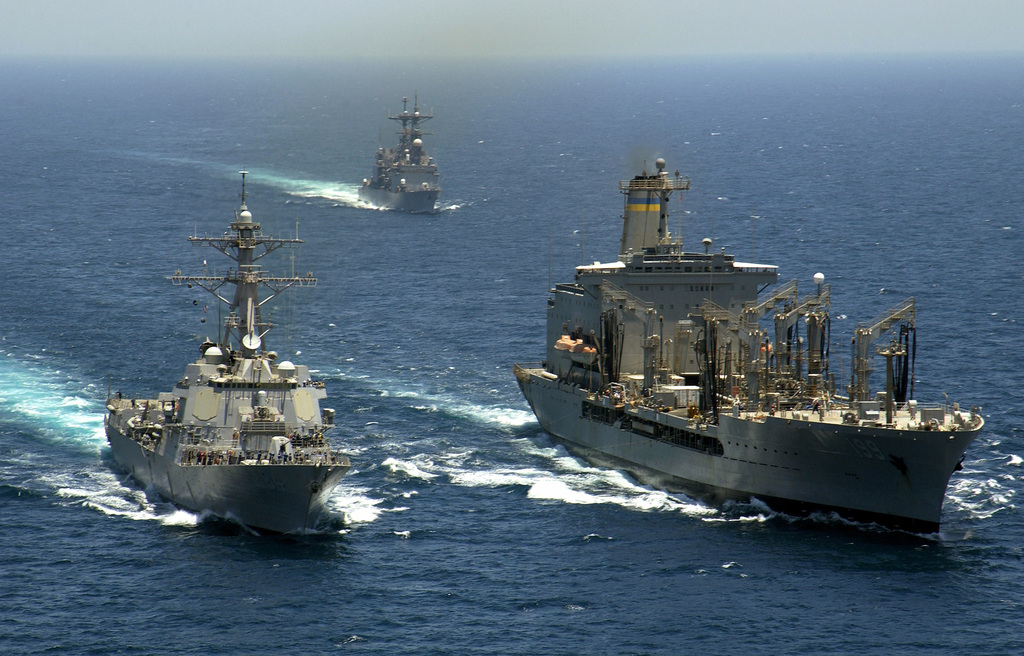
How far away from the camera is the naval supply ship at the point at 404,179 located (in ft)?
501

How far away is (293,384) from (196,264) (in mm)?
51008

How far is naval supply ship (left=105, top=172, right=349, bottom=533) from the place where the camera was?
59.1 metres

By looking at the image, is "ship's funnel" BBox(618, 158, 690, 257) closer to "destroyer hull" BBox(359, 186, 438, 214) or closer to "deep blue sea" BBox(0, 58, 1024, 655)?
"deep blue sea" BBox(0, 58, 1024, 655)

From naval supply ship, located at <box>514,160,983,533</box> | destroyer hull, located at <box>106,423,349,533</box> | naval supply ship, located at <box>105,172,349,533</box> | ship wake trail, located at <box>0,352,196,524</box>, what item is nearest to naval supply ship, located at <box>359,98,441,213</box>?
ship wake trail, located at <box>0,352,196,524</box>

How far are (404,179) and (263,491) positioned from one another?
99.0m

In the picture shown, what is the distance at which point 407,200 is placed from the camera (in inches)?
6009

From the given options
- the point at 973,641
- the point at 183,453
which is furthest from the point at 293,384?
the point at 973,641

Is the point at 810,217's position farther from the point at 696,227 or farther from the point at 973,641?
the point at 973,641

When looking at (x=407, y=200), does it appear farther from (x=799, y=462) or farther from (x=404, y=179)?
(x=799, y=462)

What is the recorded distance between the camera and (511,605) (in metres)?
51.9

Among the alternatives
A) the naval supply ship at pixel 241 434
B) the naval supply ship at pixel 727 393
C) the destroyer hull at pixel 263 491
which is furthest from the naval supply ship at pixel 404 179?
the destroyer hull at pixel 263 491

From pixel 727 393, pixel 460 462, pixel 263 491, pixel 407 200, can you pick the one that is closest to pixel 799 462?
pixel 727 393

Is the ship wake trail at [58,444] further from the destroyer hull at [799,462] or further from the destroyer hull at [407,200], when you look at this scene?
the destroyer hull at [407,200]

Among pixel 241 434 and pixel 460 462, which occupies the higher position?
pixel 241 434
